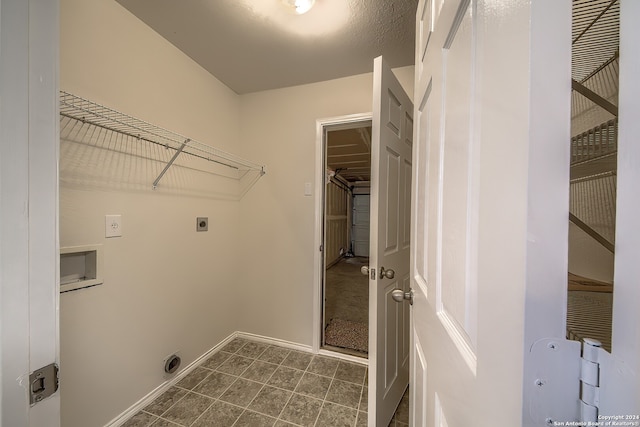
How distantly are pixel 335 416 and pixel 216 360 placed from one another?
1075 millimetres

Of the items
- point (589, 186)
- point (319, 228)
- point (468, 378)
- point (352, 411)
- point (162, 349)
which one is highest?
point (589, 186)

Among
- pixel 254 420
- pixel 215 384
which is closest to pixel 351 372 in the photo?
pixel 254 420

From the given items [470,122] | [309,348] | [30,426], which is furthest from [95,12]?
[309,348]

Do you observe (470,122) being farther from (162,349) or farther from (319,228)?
(162,349)

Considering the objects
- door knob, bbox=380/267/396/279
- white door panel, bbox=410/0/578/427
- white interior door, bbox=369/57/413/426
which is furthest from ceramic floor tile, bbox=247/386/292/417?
white door panel, bbox=410/0/578/427

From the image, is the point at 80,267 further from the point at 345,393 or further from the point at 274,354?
the point at 345,393

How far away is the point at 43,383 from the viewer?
0.47m

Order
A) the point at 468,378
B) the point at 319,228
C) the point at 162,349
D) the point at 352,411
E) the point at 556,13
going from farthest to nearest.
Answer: the point at 319,228 → the point at 162,349 → the point at 352,411 → the point at 468,378 → the point at 556,13

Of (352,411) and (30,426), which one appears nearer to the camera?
(30,426)

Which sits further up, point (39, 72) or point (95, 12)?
point (95, 12)

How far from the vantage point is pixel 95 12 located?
3.96 feet

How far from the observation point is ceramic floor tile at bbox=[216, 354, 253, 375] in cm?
179

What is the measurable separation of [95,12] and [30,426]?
176 centimetres

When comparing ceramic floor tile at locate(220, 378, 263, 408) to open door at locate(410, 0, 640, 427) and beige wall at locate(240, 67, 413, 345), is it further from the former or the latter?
open door at locate(410, 0, 640, 427)
